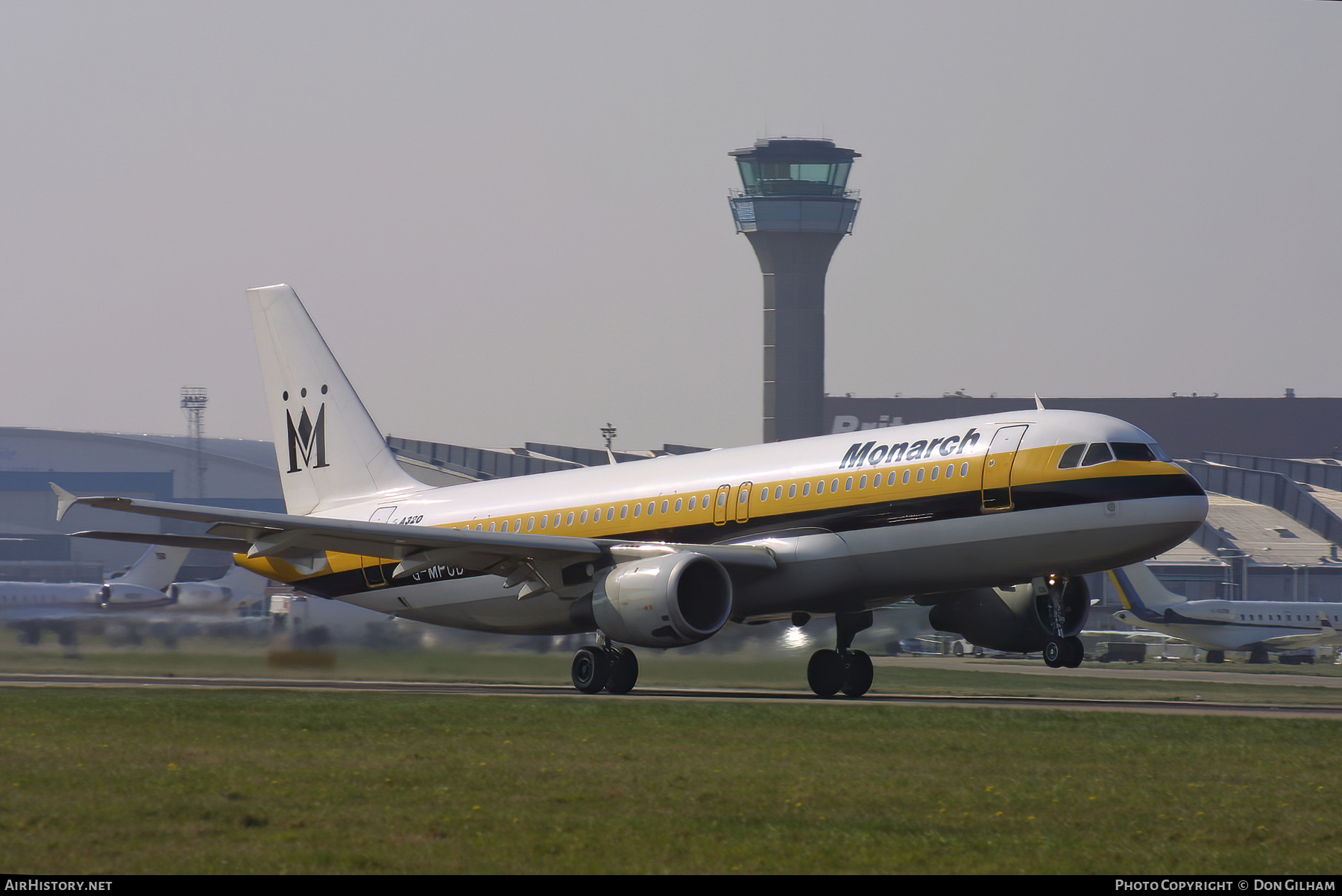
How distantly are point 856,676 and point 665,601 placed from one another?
6080 mm

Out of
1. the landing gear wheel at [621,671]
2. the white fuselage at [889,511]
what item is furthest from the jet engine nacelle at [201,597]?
the landing gear wheel at [621,671]

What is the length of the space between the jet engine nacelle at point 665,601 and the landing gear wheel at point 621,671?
1686 millimetres

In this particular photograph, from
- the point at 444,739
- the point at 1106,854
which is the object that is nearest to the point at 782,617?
the point at 444,739

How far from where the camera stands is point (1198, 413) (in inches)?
5428

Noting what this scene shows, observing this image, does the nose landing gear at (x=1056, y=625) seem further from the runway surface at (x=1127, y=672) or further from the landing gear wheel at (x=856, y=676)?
the runway surface at (x=1127, y=672)

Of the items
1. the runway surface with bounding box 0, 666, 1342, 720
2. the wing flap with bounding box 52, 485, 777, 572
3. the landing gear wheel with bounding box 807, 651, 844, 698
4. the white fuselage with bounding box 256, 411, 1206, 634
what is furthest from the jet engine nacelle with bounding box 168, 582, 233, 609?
the landing gear wheel with bounding box 807, 651, 844, 698

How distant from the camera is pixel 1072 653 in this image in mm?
25656

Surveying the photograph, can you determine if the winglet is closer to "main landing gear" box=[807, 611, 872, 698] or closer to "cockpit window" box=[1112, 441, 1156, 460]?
"main landing gear" box=[807, 611, 872, 698]

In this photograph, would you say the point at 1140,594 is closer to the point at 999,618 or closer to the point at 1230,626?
the point at 1230,626

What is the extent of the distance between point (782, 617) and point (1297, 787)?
14.0m

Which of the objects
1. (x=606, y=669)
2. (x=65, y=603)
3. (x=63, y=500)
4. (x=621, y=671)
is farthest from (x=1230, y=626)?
(x=63, y=500)

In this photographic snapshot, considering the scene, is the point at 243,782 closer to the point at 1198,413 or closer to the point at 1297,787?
the point at 1297,787

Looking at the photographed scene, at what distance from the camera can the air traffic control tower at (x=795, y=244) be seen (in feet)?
486

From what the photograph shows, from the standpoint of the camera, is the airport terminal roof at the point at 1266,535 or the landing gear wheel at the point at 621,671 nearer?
the landing gear wheel at the point at 621,671
